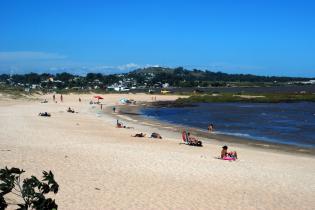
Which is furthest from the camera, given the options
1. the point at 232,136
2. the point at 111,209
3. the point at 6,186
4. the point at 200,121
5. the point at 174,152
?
the point at 200,121

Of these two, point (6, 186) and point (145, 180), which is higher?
point (6, 186)

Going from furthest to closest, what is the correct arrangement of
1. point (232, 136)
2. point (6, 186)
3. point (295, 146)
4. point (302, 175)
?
point (232, 136) → point (295, 146) → point (302, 175) → point (6, 186)

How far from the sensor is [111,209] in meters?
11.9

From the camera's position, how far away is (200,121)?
171 ft

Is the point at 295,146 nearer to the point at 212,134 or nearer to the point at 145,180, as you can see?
the point at 212,134

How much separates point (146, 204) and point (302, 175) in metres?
8.82

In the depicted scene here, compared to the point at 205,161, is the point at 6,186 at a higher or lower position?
higher

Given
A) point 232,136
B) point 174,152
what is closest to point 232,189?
point 174,152

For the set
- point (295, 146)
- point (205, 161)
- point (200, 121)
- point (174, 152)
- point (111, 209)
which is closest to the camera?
point (111, 209)

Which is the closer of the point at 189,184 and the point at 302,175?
the point at 189,184

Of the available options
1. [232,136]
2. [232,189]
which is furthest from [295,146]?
[232,189]

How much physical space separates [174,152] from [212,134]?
52.2 feet

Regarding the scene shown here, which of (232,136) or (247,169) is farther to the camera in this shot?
(232,136)

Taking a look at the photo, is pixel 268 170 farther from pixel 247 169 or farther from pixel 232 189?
pixel 232 189
